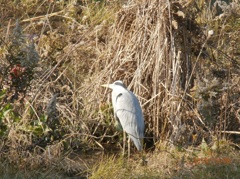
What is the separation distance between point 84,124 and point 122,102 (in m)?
0.49

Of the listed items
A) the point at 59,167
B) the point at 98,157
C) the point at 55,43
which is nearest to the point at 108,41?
the point at 55,43

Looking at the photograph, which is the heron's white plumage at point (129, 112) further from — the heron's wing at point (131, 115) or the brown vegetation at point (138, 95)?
the brown vegetation at point (138, 95)

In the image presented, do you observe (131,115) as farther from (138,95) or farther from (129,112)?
(138,95)

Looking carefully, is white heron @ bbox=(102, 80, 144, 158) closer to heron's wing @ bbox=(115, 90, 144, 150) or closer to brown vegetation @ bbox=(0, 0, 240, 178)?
heron's wing @ bbox=(115, 90, 144, 150)

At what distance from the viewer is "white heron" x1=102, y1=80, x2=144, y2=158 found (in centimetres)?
661

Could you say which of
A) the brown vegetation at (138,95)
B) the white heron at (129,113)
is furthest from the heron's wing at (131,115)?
the brown vegetation at (138,95)

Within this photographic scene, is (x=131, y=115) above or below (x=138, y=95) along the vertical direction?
below

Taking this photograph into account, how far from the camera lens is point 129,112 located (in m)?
6.70

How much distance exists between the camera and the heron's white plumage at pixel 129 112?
661 centimetres

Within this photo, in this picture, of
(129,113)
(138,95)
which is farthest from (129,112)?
(138,95)

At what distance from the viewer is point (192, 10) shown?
23.5 ft

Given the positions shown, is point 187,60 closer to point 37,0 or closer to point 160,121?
point 160,121

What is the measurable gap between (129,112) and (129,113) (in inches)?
0.5

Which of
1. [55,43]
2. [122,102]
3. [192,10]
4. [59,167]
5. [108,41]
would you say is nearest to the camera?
[59,167]
